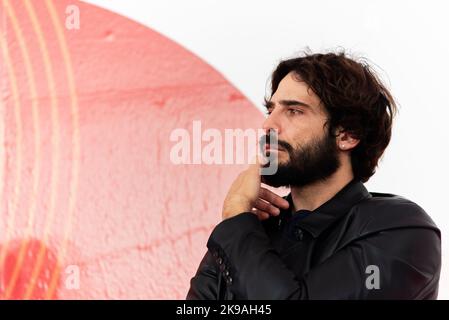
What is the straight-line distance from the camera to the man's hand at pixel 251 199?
1.40m

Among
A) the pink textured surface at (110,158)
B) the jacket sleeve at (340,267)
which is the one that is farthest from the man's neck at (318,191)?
the pink textured surface at (110,158)

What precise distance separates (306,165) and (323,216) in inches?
5.7

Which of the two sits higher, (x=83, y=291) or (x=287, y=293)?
(x=287, y=293)

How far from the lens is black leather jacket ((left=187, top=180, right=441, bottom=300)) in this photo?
122 cm

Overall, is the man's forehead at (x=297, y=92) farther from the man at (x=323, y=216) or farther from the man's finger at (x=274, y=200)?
the man's finger at (x=274, y=200)

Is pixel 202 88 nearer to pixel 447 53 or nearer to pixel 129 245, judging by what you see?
pixel 129 245

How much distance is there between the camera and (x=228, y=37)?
2484mm

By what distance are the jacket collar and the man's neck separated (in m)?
0.03

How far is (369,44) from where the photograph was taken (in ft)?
7.98

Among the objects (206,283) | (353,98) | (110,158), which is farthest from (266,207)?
(110,158)

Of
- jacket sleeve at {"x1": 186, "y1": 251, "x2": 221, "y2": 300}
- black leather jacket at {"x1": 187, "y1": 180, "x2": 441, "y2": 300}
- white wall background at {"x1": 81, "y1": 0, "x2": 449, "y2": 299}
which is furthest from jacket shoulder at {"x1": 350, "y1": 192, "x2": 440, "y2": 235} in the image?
white wall background at {"x1": 81, "y1": 0, "x2": 449, "y2": 299}

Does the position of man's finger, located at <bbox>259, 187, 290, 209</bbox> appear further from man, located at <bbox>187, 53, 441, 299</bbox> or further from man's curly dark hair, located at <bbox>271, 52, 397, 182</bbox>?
man's curly dark hair, located at <bbox>271, 52, 397, 182</bbox>
